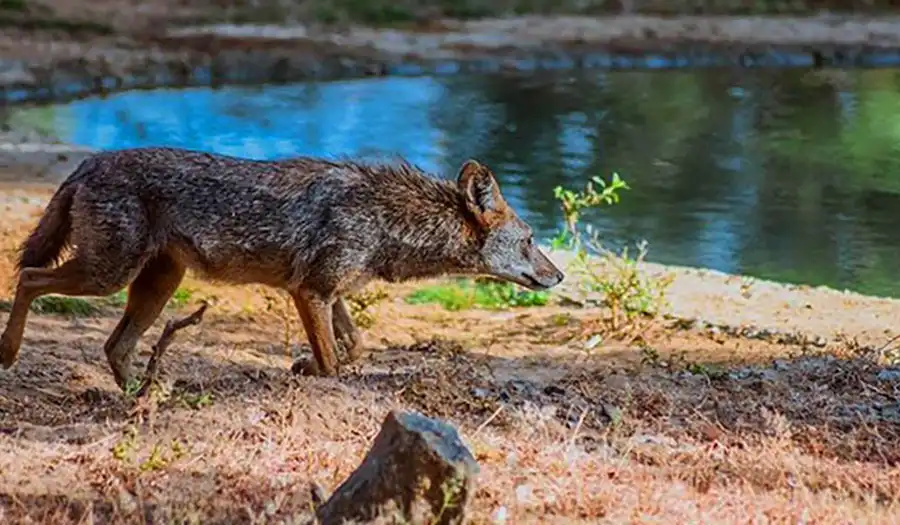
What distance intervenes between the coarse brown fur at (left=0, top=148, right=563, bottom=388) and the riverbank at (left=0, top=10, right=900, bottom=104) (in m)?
17.3

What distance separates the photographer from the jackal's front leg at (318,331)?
8.07m

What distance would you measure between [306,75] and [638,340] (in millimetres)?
17536

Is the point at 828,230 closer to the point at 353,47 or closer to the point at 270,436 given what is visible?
the point at 270,436

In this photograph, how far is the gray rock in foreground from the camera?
511cm

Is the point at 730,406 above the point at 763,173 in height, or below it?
above

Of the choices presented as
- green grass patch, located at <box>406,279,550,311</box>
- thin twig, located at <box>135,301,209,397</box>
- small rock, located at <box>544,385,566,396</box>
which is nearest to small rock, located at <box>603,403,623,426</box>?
small rock, located at <box>544,385,566,396</box>

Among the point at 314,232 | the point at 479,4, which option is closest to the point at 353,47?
the point at 479,4

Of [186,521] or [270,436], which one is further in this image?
[270,436]

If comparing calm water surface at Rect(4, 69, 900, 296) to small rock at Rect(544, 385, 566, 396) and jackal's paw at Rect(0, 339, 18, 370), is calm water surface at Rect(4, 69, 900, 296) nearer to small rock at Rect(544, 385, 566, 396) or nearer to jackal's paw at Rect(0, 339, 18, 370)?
small rock at Rect(544, 385, 566, 396)

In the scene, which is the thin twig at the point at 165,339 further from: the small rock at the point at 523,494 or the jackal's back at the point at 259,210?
the small rock at the point at 523,494

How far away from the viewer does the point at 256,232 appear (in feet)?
26.3

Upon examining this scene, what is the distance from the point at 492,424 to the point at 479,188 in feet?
6.23

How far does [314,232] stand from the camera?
808cm

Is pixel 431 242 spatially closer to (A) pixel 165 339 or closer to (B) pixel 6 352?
(A) pixel 165 339
